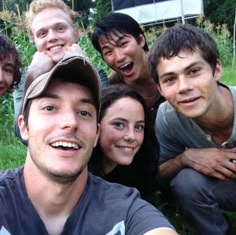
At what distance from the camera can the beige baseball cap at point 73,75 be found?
89.0 inches

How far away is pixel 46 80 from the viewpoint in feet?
7.40

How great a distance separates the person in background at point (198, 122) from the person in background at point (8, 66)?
0.89 meters

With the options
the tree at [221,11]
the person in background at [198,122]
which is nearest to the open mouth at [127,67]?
the person in background at [198,122]

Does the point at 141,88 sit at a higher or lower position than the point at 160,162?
higher

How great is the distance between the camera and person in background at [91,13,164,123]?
420cm

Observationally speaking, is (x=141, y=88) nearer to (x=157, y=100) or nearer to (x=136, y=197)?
(x=157, y=100)

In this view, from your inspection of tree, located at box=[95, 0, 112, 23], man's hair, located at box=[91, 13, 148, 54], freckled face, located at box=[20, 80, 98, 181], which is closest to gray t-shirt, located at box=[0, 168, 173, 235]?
freckled face, located at box=[20, 80, 98, 181]

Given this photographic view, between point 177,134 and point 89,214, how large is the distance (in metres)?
1.42

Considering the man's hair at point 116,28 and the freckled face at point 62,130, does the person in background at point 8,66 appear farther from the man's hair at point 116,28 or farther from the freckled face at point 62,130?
the freckled face at point 62,130

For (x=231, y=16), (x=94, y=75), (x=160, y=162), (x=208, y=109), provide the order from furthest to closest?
1. (x=231, y=16)
2. (x=160, y=162)
3. (x=208, y=109)
4. (x=94, y=75)

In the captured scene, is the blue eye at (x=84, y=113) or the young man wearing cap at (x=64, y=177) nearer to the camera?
the young man wearing cap at (x=64, y=177)

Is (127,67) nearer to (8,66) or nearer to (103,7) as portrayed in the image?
(8,66)

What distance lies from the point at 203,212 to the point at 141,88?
122 cm

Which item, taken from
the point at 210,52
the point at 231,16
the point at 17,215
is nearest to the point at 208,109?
the point at 210,52
